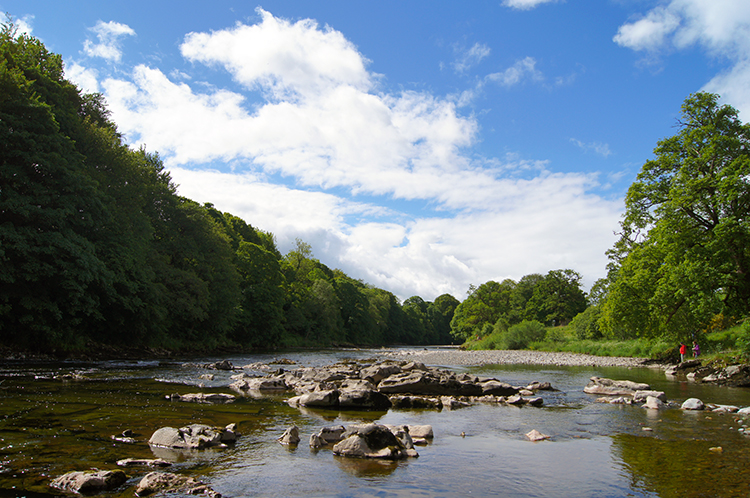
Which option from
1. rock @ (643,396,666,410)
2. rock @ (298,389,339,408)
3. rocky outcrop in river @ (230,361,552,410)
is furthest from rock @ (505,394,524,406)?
rock @ (298,389,339,408)

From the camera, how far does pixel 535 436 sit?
28.4 feet

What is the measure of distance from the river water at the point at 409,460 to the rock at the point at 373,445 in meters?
0.25

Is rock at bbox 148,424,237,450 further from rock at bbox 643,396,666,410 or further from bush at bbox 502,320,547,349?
bush at bbox 502,320,547,349

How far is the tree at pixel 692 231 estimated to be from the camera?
62.1 ft

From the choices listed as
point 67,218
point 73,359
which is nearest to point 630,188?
point 67,218

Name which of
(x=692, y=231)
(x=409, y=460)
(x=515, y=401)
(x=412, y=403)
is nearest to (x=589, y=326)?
(x=692, y=231)

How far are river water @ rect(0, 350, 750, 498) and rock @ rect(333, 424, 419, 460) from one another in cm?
25

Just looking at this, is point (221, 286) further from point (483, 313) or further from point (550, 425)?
point (483, 313)

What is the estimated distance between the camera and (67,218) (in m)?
22.8

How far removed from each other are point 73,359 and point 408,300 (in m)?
153

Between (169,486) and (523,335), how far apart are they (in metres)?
56.2

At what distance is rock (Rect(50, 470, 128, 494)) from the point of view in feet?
16.0

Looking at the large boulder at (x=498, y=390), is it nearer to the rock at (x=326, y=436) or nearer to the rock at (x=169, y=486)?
the rock at (x=326, y=436)

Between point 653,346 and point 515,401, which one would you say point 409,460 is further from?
point 653,346
